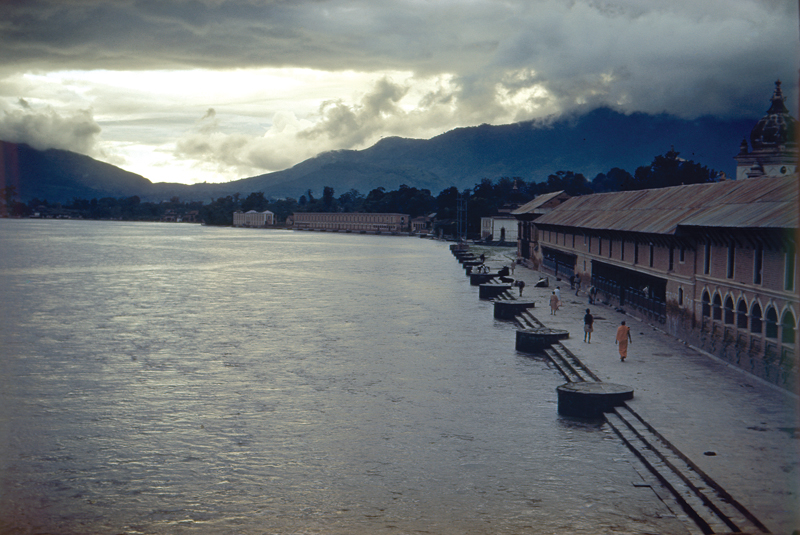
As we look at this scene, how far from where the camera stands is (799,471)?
14.5 m

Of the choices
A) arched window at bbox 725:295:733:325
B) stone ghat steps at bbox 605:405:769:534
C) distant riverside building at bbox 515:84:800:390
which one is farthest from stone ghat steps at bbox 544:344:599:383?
stone ghat steps at bbox 605:405:769:534

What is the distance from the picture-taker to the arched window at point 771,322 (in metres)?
22.0

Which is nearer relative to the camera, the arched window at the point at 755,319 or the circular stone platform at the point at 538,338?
the arched window at the point at 755,319

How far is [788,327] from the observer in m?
21.1

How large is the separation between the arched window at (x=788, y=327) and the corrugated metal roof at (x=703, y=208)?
105 inches

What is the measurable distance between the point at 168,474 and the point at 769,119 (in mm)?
67873

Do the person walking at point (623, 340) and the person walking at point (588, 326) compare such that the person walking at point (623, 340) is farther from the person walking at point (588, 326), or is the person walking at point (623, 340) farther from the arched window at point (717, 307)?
the person walking at point (588, 326)

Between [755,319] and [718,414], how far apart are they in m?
6.05

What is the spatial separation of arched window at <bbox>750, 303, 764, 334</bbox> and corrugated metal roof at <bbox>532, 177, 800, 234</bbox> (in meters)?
2.72

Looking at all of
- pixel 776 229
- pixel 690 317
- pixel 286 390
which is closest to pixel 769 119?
pixel 690 317

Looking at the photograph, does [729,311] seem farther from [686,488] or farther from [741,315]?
[686,488]

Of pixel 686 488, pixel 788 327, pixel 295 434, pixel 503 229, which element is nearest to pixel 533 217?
pixel 788 327

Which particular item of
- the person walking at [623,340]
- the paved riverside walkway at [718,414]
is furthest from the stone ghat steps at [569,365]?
the person walking at [623,340]

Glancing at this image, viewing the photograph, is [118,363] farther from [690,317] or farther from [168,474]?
[690,317]
